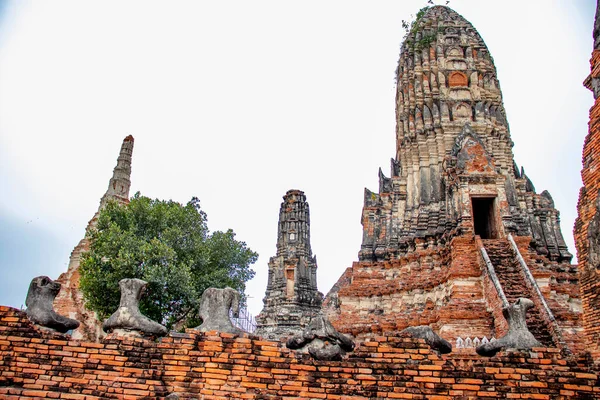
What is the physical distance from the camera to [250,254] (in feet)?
75.5

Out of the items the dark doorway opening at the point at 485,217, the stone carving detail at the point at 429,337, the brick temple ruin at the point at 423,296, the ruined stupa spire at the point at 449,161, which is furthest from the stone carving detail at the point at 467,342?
the stone carving detail at the point at 429,337

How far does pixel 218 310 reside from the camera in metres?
6.86

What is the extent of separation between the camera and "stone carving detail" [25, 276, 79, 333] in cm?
654

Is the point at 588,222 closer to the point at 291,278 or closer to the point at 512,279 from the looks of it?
the point at 512,279

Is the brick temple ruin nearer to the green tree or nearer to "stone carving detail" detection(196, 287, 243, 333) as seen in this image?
"stone carving detail" detection(196, 287, 243, 333)

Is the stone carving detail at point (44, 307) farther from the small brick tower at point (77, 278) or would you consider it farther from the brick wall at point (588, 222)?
the small brick tower at point (77, 278)

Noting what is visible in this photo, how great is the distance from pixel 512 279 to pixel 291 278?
63.7 feet

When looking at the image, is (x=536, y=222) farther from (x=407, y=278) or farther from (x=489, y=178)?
(x=407, y=278)

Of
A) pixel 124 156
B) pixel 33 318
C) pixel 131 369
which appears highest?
pixel 124 156

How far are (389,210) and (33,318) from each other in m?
16.3

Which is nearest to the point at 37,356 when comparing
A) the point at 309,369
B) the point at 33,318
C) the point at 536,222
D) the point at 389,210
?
the point at 33,318

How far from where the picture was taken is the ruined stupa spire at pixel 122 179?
31.8 m

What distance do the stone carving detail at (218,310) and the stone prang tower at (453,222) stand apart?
7.35 meters

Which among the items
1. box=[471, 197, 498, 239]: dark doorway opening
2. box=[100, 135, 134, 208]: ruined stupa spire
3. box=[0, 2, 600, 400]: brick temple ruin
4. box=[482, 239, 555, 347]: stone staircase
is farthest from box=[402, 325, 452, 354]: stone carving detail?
box=[100, 135, 134, 208]: ruined stupa spire
